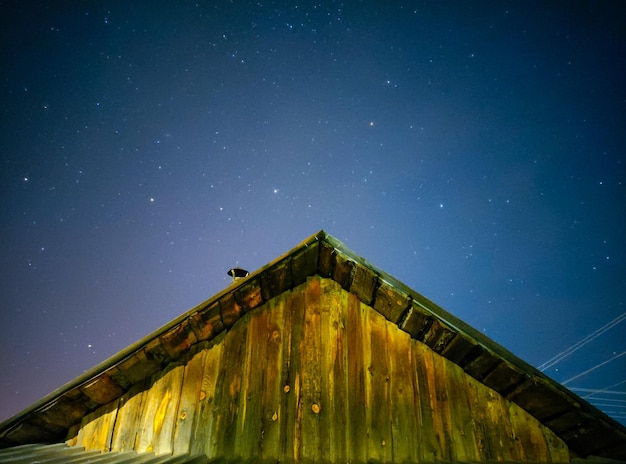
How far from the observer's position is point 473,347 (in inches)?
148

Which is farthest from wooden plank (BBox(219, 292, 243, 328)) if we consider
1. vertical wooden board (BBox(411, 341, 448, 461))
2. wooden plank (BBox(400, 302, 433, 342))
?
vertical wooden board (BBox(411, 341, 448, 461))

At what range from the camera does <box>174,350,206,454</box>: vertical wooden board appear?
3.91 metres

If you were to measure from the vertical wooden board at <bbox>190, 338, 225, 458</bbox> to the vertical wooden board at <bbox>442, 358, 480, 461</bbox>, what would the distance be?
2.79 m

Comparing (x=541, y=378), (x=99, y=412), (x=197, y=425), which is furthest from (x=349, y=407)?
(x=99, y=412)

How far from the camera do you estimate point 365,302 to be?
4.52 meters

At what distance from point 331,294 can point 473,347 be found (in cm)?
185

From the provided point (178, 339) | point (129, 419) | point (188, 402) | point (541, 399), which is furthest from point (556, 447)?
point (129, 419)

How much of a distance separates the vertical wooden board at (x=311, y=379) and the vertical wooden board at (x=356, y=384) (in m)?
0.33

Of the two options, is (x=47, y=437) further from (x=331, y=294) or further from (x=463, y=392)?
(x=463, y=392)

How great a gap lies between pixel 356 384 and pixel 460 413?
4.14 ft

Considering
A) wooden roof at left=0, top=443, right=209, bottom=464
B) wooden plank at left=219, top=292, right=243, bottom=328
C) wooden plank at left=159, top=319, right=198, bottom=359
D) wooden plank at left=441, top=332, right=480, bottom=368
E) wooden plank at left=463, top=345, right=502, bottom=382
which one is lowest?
wooden roof at left=0, top=443, right=209, bottom=464

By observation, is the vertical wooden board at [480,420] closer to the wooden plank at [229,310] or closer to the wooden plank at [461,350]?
the wooden plank at [461,350]

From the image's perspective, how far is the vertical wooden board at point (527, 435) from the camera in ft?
12.1

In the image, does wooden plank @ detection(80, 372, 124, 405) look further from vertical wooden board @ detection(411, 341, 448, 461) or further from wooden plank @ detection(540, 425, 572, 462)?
wooden plank @ detection(540, 425, 572, 462)
